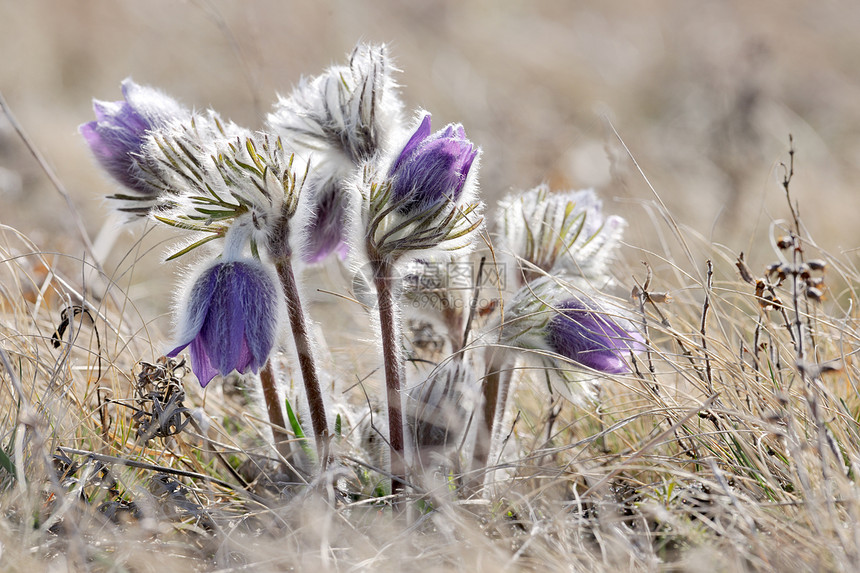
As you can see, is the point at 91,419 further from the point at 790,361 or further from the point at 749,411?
the point at 790,361

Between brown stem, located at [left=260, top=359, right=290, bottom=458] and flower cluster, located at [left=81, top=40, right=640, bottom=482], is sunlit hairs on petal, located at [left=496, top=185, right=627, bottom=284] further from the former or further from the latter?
brown stem, located at [left=260, top=359, right=290, bottom=458]

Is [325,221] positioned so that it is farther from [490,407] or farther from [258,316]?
[490,407]

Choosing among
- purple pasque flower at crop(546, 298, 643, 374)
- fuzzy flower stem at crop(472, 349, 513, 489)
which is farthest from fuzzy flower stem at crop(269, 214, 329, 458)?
purple pasque flower at crop(546, 298, 643, 374)

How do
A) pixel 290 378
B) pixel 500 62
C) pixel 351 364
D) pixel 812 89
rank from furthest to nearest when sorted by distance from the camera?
pixel 500 62 < pixel 812 89 < pixel 351 364 < pixel 290 378

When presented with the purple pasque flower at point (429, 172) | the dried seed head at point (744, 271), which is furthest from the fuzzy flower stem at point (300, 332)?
the dried seed head at point (744, 271)

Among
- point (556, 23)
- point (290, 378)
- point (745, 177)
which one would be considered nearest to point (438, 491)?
point (290, 378)

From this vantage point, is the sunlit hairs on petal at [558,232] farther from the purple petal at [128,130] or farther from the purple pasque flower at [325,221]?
the purple petal at [128,130]
